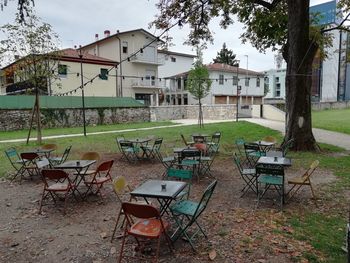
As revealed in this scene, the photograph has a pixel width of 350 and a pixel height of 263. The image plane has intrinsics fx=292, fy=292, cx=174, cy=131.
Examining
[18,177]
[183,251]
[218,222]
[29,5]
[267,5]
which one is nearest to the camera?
[29,5]

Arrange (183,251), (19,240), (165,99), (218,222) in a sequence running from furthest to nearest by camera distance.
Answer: (165,99)
(218,222)
(19,240)
(183,251)

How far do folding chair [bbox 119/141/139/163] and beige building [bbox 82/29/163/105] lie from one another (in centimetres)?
2365

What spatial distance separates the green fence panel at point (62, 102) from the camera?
68.7 ft

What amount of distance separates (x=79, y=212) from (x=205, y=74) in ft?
81.3

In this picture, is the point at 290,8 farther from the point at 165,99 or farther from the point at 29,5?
the point at 165,99

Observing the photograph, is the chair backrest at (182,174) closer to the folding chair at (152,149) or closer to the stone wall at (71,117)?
the folding chair at (152,149)

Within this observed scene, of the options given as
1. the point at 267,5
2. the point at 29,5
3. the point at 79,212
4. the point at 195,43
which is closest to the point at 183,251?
the point at 79,212

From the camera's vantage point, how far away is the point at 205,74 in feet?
93.9

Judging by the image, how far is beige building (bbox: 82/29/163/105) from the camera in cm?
3494

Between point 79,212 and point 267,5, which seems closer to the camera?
point 79,212

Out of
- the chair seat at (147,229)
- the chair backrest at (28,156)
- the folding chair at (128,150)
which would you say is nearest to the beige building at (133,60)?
the folding chair at (128,150)

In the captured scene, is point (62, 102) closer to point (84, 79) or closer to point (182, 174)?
point (84, 79)

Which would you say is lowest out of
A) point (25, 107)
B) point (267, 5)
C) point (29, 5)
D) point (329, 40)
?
point (25, 107)

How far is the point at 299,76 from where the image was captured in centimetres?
1077
